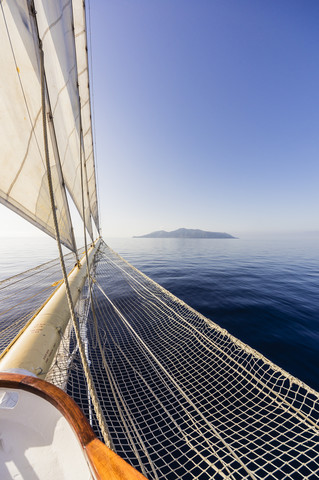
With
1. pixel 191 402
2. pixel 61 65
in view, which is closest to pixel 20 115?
pixel 61 65

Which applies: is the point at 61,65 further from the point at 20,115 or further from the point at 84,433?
the point at 84,433

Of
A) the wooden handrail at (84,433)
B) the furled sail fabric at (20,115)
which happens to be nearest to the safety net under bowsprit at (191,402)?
the wooden handrail at (84,433)

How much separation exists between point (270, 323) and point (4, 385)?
6.25 metres

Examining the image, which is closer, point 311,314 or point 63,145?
point 63,145

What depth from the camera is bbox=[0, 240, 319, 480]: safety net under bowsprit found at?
6.75 ft

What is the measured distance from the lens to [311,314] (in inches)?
225

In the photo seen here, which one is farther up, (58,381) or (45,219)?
(45,219)

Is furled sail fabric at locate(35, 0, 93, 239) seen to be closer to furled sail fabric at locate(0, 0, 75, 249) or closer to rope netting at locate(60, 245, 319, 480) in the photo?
furled sail fabric at locate(0, 0, 75, 249)

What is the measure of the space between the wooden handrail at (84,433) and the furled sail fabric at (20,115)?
2.64 meters

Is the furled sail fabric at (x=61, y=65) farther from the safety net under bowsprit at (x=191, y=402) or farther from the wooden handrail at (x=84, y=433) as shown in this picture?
the safety net under bowsprit at (x=191, y=402)

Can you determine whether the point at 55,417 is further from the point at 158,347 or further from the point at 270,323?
the point at 270,323

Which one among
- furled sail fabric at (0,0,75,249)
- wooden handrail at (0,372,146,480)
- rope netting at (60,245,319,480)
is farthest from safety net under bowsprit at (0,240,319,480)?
furled sail fabric at (0,0,75,249)

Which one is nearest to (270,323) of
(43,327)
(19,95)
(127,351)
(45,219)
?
(127,351)

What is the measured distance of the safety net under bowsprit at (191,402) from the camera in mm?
2059
